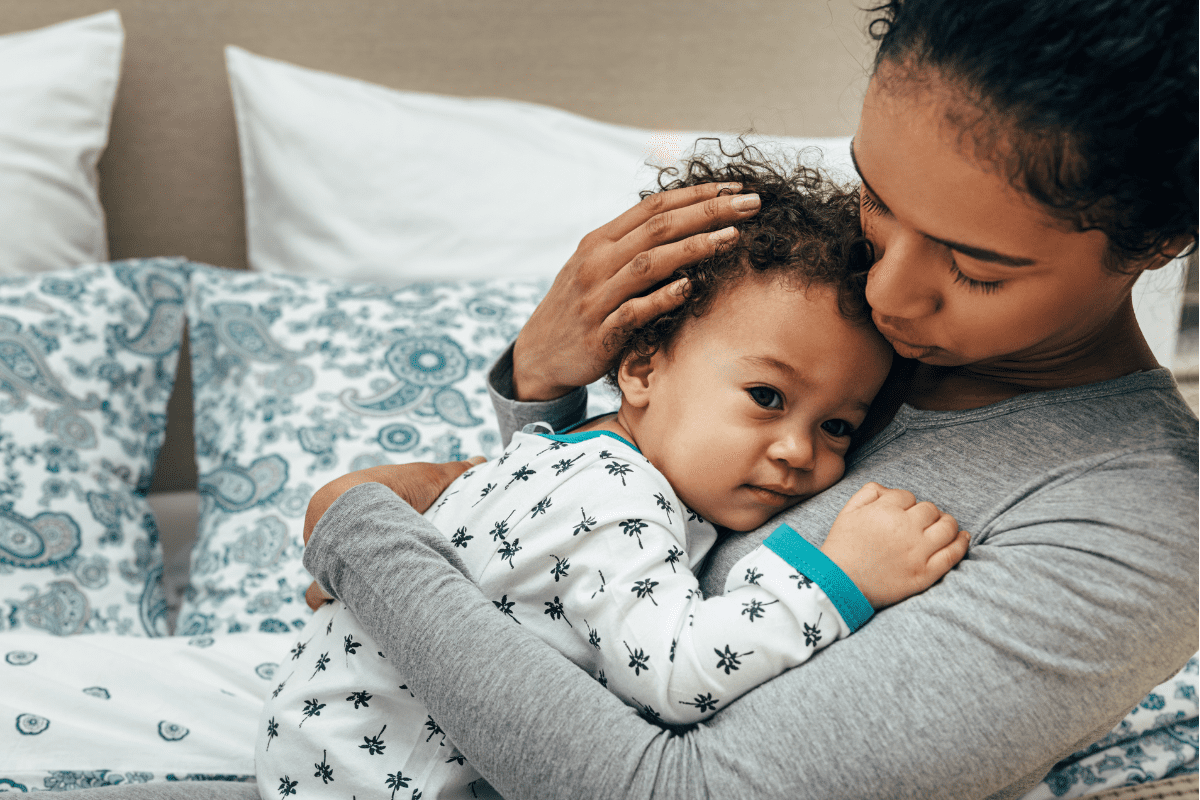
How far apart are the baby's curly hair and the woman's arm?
287mm

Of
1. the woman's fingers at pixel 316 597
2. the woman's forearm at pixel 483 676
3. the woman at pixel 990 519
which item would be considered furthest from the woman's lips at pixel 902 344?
the woman's fingers at pixel 316 597

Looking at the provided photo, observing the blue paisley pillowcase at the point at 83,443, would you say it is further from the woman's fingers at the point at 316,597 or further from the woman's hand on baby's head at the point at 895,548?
the woman's hand on baby's head at the point at 895,548

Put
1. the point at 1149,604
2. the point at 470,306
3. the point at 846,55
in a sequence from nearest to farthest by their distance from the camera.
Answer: the point at 1149,604
the point at 470,306
the point at 846,55

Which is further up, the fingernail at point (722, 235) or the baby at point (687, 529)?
the fingernail at point (722, 235)

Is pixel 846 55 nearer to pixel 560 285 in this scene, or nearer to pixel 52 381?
pixel 560 285

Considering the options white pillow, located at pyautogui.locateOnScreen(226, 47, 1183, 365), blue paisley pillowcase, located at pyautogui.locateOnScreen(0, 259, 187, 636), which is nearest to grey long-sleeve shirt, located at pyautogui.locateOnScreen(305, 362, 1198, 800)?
blue paisley pillowcase, located at pyautogui.locateOnScreen(0, 259, 187, 636)

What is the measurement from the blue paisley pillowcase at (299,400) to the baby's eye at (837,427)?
0.64 m

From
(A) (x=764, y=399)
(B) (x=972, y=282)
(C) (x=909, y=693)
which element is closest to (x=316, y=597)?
(A) (x=764, y=399)

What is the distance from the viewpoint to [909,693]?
1.93ft

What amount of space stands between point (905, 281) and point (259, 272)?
140cm

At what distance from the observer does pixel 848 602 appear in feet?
2.21

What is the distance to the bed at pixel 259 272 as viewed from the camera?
1.05 metres

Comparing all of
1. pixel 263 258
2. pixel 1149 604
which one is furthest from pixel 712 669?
pixel 263 258

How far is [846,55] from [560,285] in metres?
1.45
